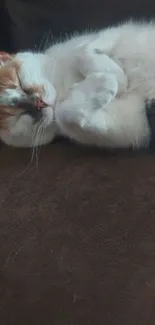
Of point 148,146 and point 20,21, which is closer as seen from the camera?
point 148,146

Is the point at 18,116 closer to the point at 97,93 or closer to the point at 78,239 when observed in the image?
the point at 97,93

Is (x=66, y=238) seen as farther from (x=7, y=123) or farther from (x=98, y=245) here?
(x=7, y=123)

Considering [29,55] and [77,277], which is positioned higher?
[29,55]

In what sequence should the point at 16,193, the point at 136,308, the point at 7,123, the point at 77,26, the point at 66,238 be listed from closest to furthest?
the point at 136,308 → the point at 66,238 → the point at 16,193 → the point at 7,123 → the point at 77,26

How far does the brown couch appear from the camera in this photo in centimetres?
94

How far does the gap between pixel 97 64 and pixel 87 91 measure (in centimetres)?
9

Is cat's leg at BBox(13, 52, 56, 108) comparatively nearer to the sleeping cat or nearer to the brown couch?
→ the sleeping cat

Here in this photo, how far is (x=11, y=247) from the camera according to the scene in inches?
41.2

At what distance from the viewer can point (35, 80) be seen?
52.2 inches

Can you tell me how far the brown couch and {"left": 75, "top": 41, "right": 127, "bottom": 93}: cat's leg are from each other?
0.67 feet

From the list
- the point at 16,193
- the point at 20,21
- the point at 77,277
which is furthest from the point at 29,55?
the point at 77,277

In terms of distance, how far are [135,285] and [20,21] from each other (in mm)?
912

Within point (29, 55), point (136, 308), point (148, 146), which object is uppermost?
point (29, 55)

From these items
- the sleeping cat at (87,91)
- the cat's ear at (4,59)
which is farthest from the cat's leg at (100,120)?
the cat's ear at (4,59)
